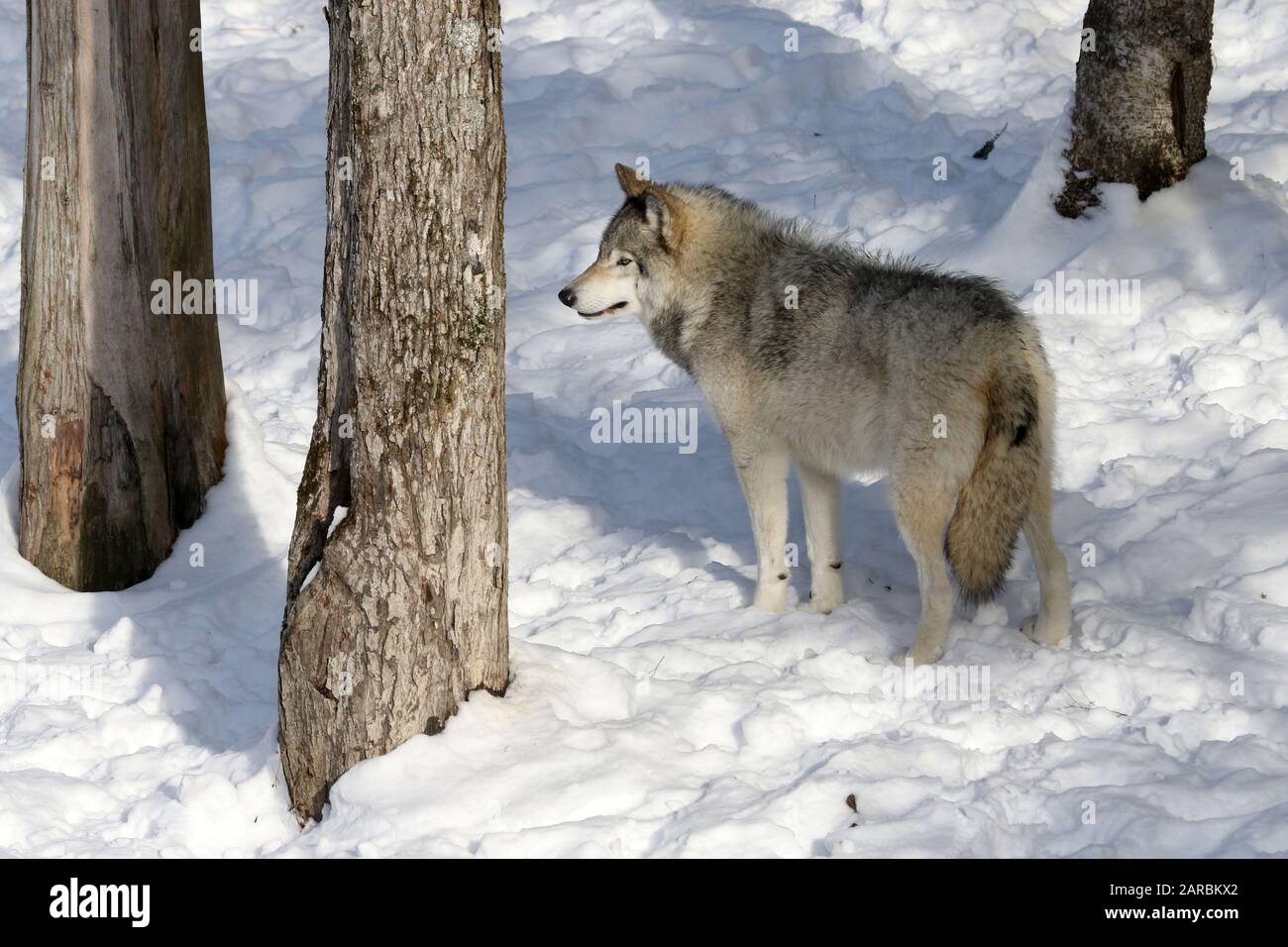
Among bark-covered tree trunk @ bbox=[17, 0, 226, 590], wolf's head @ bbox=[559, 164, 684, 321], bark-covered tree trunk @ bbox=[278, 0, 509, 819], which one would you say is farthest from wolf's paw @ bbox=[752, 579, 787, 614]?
bark-covered tree trunk @ bbox=[17, 0, 226, 590]

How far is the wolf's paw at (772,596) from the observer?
215 inches

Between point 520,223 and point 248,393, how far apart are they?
2393mm

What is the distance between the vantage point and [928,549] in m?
4.79

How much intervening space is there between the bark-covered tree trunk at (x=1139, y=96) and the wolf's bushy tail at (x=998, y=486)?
3.21m

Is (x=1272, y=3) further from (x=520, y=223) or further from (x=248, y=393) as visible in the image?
(x=248, y=393)

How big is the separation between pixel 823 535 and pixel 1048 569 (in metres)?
0.96

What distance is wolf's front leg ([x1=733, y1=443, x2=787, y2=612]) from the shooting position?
17.9 feet

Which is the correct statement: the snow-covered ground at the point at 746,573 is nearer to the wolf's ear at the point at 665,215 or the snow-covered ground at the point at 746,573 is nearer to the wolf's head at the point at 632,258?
the wolf's head at the point at 632,258

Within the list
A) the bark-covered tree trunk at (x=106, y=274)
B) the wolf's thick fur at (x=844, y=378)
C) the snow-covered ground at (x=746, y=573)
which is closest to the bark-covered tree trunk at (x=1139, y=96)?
the snow-covered ground at (x=746, y=573)

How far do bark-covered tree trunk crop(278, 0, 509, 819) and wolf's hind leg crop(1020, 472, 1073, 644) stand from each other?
6.69 feet

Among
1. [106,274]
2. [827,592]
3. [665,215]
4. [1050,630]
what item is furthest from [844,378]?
[106,274]

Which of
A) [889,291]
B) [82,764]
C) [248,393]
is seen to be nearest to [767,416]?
[889,291]

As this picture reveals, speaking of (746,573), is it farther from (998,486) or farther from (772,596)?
(998,486)
